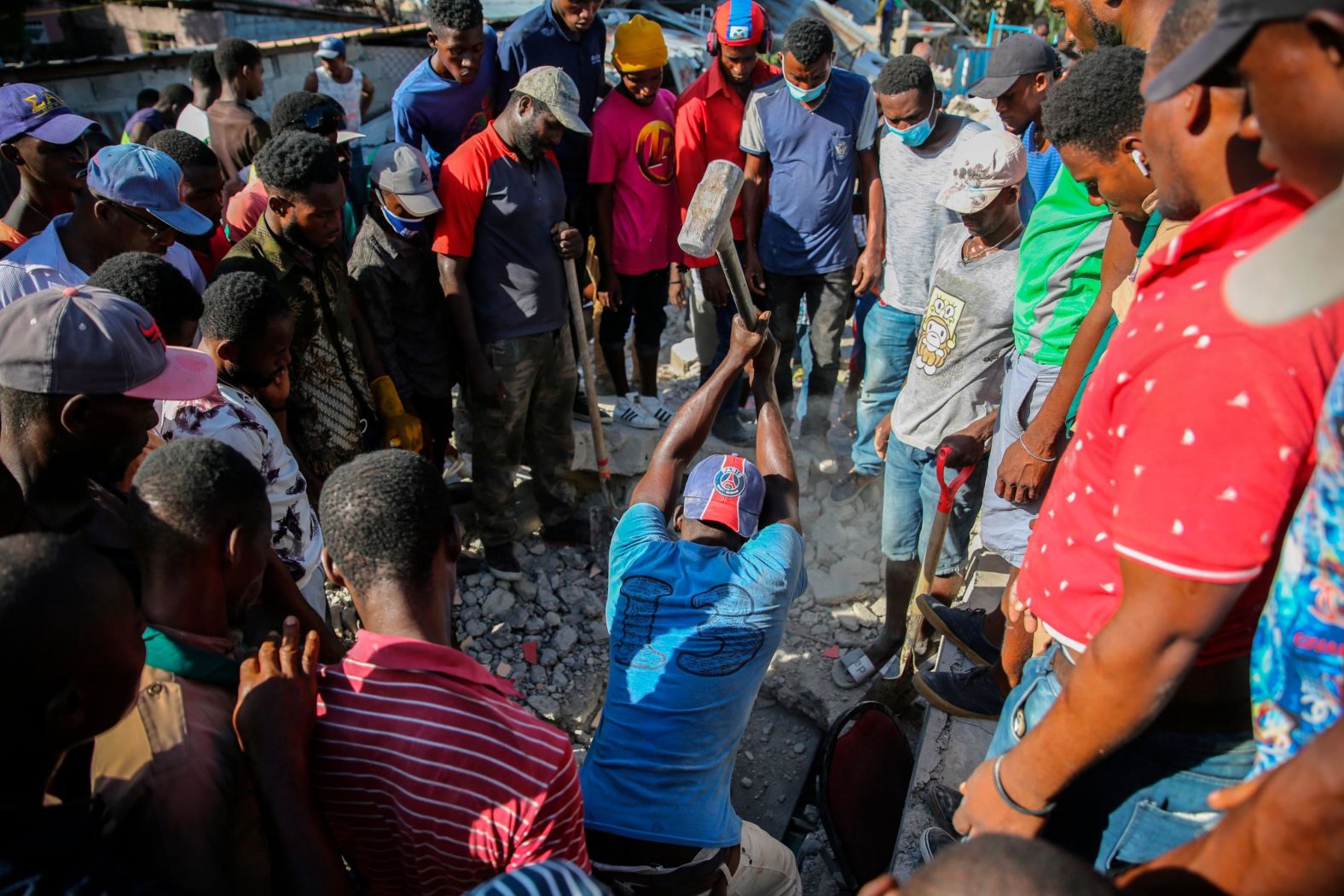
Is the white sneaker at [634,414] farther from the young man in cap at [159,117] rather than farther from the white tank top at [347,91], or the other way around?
the white tank top at [347,91]

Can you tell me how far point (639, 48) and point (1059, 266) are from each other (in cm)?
300

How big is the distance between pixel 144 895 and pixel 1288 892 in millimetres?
1616

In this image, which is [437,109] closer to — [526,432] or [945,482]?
[526,432]

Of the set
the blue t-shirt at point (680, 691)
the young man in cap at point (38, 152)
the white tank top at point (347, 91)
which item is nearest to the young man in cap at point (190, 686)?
the blue t-shirt at point (680, 691)

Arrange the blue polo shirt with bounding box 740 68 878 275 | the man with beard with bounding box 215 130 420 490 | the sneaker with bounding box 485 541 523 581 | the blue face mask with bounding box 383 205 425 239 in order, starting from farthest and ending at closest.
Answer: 1. the blue polo shirt with bounding box 740 68 878 275
2. the sneaker with bounding box 485 541 523 581
3. the blue face mask with bounding box 383 205 425 239
4. the man with beard with bounding box 215 130 420 490

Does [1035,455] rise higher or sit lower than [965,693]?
higher

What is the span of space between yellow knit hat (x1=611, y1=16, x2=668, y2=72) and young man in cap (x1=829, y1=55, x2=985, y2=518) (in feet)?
4.24

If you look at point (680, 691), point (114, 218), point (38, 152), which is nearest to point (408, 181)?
point (114, 218)

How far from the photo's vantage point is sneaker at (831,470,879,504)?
17.0 ft

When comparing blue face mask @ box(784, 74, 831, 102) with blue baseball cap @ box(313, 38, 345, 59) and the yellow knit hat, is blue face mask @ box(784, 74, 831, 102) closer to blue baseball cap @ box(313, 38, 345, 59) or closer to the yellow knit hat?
the yellow knit hat

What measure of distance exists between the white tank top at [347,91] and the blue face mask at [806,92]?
4.85m

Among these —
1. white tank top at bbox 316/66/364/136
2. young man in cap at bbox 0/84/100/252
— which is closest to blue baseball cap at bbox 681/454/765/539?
young man in cap at bbox 0/84/100/252

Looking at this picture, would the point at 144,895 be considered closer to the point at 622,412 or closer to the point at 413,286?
the point at 413,286

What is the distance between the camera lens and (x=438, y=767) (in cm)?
163
